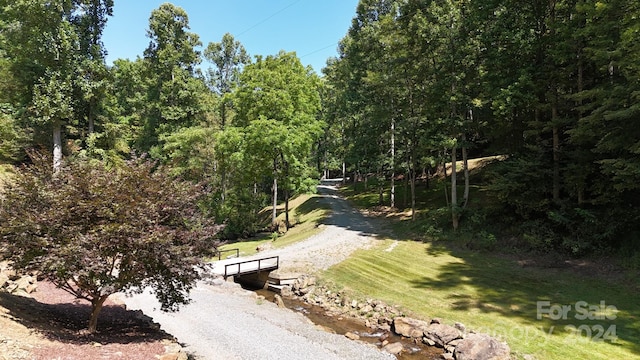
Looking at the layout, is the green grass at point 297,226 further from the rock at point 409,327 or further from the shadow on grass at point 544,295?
the rock at point 409,327

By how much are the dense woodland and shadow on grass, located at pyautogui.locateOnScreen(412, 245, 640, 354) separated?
2.42 metres

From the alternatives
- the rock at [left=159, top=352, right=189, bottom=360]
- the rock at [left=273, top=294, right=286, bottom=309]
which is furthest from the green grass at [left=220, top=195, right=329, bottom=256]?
the rock at [left=159, top=352, right=189, bottom=360]

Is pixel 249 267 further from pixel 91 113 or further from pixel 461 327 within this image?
pixel 91 113

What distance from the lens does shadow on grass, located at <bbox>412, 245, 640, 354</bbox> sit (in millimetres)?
10898

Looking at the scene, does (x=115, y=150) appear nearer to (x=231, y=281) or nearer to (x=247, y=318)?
(x=231, y=281)

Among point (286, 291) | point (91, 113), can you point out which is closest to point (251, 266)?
point (286, 291)

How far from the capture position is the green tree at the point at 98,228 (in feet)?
23.4

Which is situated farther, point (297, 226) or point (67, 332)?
point (297, 226)

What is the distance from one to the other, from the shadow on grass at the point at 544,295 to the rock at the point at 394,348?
10.4ft

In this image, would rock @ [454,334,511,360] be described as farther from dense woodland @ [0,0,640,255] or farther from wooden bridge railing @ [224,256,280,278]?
wooden bridge railing @ [224,256,280,278]

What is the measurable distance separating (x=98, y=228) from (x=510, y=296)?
13.9 meters

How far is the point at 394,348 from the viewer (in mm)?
10844

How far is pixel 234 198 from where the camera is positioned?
30.6m

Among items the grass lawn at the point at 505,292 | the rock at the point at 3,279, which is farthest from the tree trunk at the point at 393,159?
the rock at the point at 3,279
